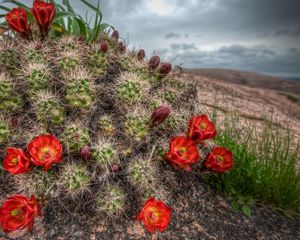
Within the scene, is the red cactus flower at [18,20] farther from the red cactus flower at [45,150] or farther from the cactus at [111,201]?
the cactus at [111,201]

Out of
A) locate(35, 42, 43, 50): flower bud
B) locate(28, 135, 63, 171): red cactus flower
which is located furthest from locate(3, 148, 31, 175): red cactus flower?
locate(35, 42, 43, 50): flower bud

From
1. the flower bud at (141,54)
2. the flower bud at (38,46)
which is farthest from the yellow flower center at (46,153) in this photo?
the flower bud at (141,54)

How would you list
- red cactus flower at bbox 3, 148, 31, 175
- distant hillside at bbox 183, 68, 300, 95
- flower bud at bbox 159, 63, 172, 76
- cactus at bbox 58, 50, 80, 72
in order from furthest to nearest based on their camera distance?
distant hillside at bbox 183, 68, 300, 95, flower bud at bbox 159, 63, 172, 76, cactus at bbox 58, 50, 80, 72, red cactus flower at bbox 3, 148, 31, 175

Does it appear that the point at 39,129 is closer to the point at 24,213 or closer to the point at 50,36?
the point at 24,213

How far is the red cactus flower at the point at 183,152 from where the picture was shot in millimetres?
2172

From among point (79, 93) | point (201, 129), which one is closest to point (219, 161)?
point (201, 129)

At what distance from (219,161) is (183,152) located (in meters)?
0.41

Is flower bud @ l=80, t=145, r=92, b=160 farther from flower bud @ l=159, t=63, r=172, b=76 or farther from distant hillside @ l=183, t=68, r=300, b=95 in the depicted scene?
distant hillside @ l=183, t=68, r=300, b=95

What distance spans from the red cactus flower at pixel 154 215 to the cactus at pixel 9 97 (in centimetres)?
130

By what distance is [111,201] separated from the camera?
204 cm

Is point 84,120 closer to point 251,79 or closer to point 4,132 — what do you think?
point 4,132

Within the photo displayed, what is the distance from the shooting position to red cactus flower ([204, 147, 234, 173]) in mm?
2451

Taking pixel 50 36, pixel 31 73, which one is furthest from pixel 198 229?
pixel 50 36

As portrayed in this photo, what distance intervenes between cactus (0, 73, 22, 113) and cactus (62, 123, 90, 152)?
0.56 m
